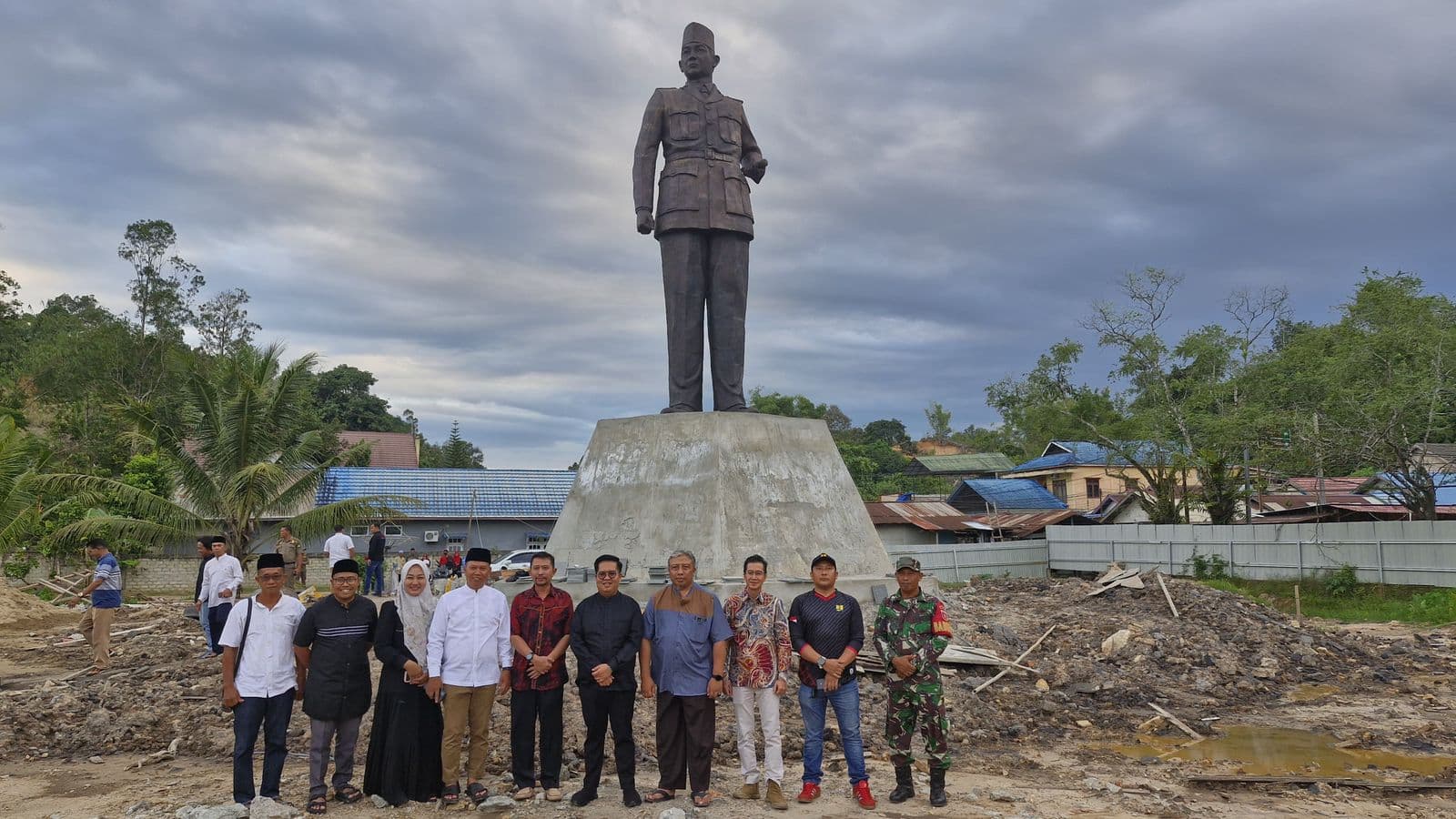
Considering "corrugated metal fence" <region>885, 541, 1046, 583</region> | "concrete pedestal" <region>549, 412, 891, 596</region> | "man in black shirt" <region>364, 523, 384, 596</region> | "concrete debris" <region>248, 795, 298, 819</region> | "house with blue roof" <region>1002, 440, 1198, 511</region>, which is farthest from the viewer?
"house with blue roof" <region>1002, 440, 1198, 511</region>

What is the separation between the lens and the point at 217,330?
32.2 meters

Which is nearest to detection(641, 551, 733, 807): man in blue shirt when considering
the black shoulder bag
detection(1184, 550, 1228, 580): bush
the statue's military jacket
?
the black shoulder bag

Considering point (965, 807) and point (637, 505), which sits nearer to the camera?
point (965, 807)

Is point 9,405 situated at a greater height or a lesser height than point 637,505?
greater

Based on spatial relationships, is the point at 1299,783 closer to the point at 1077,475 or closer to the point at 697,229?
the point at 697,229

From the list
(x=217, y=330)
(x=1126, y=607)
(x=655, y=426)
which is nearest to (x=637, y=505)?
(x=655, y=426)

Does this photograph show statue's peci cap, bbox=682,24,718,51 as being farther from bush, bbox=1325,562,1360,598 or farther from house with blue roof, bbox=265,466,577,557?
house with blue roof, bbox=265,466,577,557

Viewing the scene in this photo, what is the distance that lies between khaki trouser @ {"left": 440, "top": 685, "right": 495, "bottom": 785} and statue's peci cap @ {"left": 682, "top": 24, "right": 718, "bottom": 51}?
248 inches

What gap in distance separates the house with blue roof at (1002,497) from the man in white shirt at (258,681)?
83.2 ft

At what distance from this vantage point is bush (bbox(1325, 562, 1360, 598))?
50.8 feet

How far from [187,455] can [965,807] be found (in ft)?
50.9

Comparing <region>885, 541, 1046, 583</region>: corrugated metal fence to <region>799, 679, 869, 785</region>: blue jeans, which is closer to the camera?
<region>799, 679, 869, 785</region>: blue jeans

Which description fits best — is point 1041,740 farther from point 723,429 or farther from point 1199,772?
point 723,429

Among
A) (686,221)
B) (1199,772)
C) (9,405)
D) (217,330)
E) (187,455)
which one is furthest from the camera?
(217,330)
